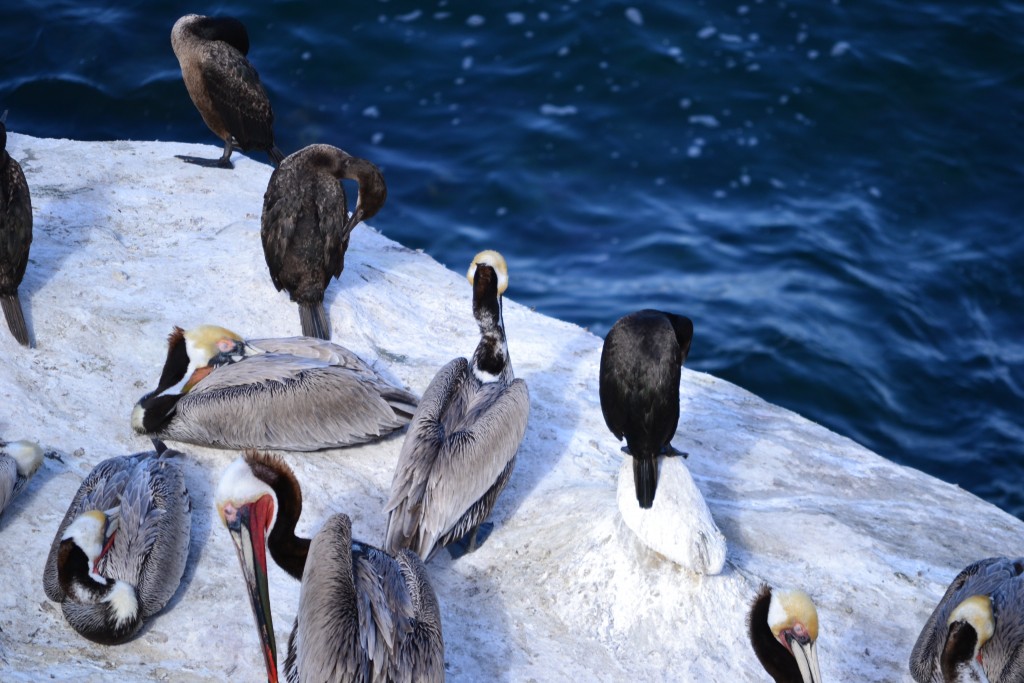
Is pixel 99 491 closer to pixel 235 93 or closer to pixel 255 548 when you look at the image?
pixel 255 548

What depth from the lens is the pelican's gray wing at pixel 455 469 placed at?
201 inches

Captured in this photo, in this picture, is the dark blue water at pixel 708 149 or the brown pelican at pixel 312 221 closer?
the brown pelican at pixel 312 221

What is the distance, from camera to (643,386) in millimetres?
4984

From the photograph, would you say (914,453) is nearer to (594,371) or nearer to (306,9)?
(594,371)

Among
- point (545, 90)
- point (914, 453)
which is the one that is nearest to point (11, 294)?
point (914, 453)

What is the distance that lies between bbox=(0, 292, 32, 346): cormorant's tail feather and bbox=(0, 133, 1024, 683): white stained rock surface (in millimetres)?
82

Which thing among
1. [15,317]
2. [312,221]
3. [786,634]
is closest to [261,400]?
[15,317]

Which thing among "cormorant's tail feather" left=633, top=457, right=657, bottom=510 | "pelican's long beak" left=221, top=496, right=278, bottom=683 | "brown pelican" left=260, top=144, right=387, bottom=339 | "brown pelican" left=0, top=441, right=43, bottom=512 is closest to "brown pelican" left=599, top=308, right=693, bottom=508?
"cormorant's tail feather" left=633, top=457, right=657, bottom=510

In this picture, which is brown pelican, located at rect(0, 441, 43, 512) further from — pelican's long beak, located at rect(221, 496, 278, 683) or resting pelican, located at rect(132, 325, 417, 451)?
pelican's long beak, located at rect(221, 496, 278, 683)

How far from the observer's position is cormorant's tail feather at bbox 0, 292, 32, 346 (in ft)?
19.4

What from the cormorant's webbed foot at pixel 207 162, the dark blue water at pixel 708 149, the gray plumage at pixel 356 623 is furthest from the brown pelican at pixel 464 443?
the dark blue water at pixel 708 149

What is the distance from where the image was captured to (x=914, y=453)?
930 centimetres

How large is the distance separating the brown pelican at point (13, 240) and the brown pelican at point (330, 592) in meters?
2.22

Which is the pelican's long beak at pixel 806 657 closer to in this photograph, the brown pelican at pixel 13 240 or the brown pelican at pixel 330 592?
the brown pelican at pixel 330 592
